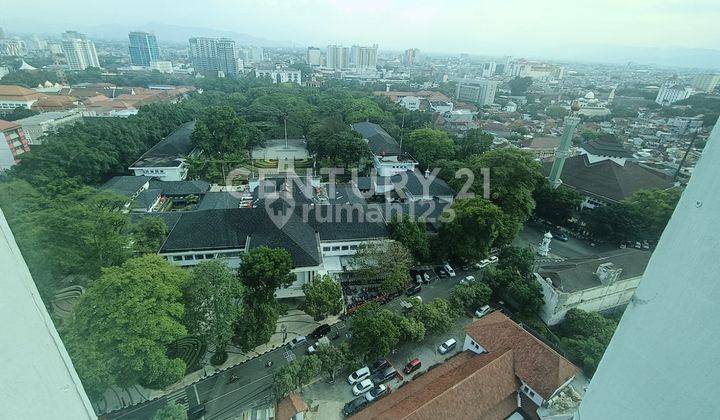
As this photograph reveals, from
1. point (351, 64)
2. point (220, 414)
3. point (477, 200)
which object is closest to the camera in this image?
point (220, 414)

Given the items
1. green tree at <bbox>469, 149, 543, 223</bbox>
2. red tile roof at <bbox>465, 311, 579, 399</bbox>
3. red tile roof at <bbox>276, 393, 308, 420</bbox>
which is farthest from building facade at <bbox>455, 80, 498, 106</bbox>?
red tile roof at <bbox>276, 393, 308, 420</bbox>

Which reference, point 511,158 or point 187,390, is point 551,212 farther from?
point 187,390

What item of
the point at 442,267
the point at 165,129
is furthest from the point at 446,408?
the point at 165,129

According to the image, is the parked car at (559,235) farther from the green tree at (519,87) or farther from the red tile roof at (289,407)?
the green tree at (519,87)

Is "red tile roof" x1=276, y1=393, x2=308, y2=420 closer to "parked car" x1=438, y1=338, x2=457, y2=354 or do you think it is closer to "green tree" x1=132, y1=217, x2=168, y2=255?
"parked car" x1=438, y1=338, x2=457, y2=354

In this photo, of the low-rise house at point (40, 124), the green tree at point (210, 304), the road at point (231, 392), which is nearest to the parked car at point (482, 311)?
the road at point (231, 392)

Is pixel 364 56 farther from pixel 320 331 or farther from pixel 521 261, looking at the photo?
pixel 320 331

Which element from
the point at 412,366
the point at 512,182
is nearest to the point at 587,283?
the point at 512,182
